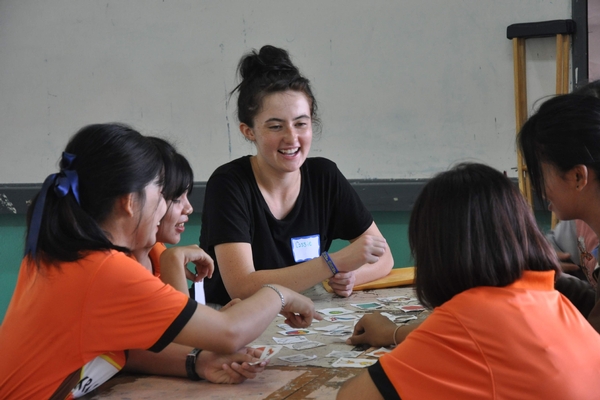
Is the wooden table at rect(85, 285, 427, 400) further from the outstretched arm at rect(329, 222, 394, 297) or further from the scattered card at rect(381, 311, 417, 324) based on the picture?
the outstretched arm at rect(329, 222, 394, 297)

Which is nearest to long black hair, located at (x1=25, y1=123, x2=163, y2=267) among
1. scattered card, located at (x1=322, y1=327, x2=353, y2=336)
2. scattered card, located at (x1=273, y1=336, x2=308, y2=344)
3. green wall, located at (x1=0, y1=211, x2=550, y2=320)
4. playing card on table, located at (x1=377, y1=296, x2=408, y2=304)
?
scattered card, located at (x1=273, y1=336, x2=308, y2=344)

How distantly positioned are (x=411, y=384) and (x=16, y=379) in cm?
84

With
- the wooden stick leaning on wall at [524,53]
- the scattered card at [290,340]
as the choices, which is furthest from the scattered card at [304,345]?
the wooden stick leaning on wall at [524,53]

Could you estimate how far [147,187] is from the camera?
159cm

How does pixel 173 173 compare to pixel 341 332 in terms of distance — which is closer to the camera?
pixel 173 173

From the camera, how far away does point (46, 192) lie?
1484 mm

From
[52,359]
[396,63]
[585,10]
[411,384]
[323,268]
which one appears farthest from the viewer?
[396,63]

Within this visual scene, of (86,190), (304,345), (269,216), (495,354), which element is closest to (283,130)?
(269,216)

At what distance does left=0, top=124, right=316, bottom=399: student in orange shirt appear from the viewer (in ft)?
4.58

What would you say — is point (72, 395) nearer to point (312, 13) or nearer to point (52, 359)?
point (52, 359)

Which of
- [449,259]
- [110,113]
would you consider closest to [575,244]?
[449,259]

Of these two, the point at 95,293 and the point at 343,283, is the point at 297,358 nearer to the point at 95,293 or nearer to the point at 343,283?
the point at 95,293

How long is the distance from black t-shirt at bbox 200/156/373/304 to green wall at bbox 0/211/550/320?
78 centimetres

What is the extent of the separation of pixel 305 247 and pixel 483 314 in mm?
1387
